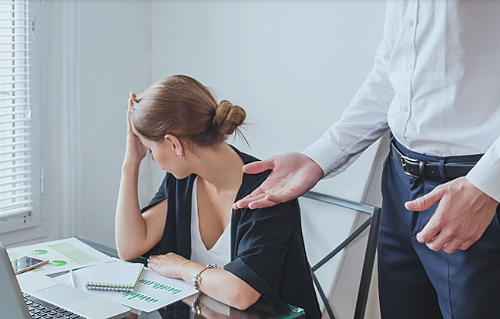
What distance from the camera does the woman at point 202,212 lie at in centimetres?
127

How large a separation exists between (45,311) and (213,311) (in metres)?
0.34

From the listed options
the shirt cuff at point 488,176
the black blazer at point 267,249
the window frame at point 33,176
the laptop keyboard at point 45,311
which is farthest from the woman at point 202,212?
the window frame at point 33,176

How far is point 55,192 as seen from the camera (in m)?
2.30

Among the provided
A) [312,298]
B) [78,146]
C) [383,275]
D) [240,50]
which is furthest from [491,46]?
[78,146]

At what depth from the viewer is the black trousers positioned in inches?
35.2

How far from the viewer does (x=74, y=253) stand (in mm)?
1421

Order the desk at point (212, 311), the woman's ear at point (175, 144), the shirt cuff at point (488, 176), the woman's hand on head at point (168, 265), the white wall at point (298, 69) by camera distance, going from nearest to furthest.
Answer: the shirt cuff at point (488, 176) → the desk at point (212, 311) → the woman's hand on head at point (168, 265) → the woman's ear at point (175, 144) → the white wall at point (298, 69)

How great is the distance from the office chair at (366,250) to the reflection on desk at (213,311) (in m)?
0.51

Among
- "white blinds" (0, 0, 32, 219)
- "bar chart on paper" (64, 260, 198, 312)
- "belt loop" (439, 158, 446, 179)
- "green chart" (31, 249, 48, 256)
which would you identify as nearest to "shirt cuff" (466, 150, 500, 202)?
"belt loop" (439, 158, 446, 179)

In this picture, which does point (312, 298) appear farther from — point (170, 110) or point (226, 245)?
point (170, 110)

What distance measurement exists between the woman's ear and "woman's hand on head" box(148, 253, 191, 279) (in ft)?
1.03

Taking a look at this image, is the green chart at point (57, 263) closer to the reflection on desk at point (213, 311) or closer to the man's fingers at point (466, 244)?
the reflection on desk at point (213, 311)

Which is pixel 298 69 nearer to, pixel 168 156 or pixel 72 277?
pixel 168 156

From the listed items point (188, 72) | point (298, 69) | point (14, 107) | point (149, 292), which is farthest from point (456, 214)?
point (14, 107)
